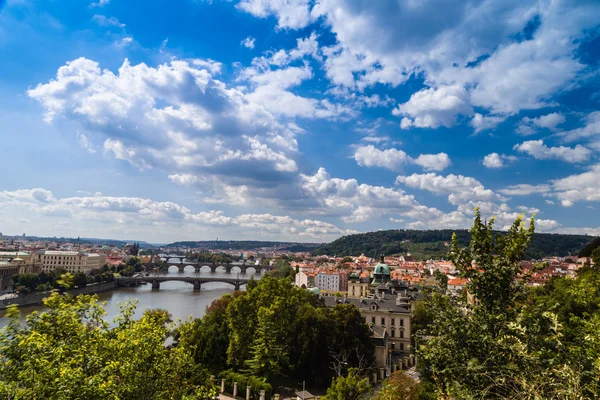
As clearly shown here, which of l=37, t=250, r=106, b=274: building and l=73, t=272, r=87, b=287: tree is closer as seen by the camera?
l=73, t=272, r=87, b=287: tree

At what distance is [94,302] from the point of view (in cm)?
884

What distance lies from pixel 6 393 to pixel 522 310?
804cm

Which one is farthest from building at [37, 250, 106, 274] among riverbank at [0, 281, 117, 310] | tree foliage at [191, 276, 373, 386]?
tree foliage at [191, 276, 373, 386]

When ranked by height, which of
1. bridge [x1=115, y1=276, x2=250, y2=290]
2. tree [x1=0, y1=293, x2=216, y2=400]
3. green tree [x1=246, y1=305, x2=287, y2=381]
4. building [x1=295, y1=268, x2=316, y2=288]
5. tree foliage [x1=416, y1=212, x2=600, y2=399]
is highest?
tree foliage [x1=416, y1=212, x2=600, y2=399]

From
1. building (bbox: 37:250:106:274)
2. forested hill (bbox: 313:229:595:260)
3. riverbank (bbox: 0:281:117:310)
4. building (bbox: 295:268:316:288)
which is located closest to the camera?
riverbank (bbox: 0:281:117:310)

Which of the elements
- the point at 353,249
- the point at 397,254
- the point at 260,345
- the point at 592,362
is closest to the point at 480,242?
the point at 592,362

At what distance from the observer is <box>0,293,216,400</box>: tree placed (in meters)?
6.22

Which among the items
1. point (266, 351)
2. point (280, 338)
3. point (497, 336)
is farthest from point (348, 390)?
point (280, 338)

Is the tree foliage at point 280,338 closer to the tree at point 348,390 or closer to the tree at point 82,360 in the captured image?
the tree at point 348,390

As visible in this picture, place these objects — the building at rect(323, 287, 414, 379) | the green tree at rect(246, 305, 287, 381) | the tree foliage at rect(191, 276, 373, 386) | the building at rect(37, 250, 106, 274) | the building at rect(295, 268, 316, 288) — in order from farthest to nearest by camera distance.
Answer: the building at rect(37, 250, 106, 274) < the building at rect(295, 268, 316, 288) < the building at rect(323, 287, 414, 379) < the tree foliage at rect(191, 276, 373, 386) < the green tree at rect(246, 305, 287, 381)

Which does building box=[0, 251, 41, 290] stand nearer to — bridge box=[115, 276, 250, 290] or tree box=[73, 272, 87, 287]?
tree box=[73, 272, 87, 287]

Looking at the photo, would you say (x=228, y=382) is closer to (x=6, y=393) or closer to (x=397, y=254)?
(x=6, y=393)

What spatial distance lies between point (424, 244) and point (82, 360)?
18012cm

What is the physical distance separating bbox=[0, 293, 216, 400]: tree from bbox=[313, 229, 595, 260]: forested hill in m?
147
